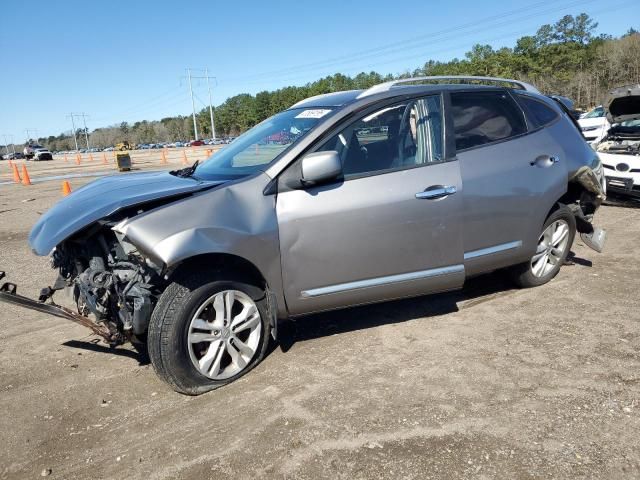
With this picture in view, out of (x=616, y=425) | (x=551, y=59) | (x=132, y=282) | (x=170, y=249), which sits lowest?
(x=616, y=425)

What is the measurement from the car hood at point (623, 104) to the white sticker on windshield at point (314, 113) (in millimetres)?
6907

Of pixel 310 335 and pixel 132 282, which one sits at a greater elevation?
pixel 132 282

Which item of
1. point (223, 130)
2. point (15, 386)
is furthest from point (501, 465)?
point (223, 130)

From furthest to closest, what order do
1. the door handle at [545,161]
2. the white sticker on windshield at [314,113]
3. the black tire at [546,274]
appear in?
the black tire at [546,274] → the door handle at [545,161] → the white sticker on windshield at [314,113]

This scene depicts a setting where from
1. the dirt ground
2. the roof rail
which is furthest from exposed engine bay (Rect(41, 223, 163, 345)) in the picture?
the roof rail

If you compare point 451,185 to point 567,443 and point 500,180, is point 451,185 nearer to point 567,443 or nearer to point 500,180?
point 500,180

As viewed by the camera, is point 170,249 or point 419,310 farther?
point 419,310

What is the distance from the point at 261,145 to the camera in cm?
396

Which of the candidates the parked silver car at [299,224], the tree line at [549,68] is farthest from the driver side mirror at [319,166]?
the tree line at [549,68]

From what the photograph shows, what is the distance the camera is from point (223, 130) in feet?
467

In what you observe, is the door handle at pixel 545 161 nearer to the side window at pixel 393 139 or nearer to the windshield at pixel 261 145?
the side window at pixel 393 139

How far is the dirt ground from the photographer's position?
2.47 meters

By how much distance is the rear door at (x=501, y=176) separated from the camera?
3.78m

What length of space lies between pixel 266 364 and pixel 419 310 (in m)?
1.54
